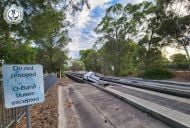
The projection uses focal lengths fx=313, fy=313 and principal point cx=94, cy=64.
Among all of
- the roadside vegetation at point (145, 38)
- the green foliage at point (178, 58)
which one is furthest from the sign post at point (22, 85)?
the green foliage at point (178, 58)

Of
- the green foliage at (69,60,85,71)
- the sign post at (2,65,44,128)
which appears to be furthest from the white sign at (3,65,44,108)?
the green foliage at (69,60,85,71)

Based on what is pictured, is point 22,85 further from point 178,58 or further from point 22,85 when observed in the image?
point 178,58

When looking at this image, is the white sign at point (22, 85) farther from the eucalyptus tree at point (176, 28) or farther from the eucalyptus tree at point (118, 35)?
the eucalyptus tree at point (118, 35)

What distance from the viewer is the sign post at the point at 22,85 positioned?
5059 millimetres

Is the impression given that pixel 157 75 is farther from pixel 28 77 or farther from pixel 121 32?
pixel 28 77

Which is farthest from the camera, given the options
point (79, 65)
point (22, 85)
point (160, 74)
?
point (79, 65)

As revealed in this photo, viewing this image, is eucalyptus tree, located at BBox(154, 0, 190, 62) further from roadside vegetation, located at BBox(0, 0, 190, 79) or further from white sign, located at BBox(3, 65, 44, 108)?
white sign, located at BBox(3, 65, 44, 108)

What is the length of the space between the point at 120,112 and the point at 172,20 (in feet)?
103

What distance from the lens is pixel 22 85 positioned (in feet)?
17.1

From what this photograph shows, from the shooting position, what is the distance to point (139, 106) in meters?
10.2

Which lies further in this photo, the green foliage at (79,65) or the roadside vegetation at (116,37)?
the green foliage at (79,65)

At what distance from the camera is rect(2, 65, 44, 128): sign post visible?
5.06 m

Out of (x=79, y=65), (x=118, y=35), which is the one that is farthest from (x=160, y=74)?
(x=79, y=65)

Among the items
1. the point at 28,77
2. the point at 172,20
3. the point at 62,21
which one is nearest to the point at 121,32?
the point at 172,20
